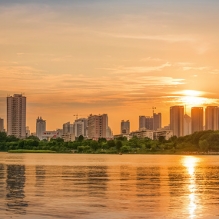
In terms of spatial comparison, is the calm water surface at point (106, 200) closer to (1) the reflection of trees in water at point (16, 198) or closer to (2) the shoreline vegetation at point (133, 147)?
(1) the reflection of trees in water at point (16, 198)

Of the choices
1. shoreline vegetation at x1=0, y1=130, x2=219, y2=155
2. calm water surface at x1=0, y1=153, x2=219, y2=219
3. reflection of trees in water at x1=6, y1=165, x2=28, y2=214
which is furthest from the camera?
shoreline vegetation at x1=0, y1=130, x2=219, y2=155

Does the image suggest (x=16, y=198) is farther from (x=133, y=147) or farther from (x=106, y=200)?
(x=133, y=147)

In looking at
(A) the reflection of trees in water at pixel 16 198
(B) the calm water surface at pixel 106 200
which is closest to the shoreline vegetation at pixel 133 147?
(B) the calm water surface at pixel 106 200

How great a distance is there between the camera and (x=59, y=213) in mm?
27453

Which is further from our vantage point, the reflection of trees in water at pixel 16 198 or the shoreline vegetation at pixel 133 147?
the shoreline vegetation at pixel 133 147

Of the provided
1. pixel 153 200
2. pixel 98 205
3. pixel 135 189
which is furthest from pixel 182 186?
pixel 98 205

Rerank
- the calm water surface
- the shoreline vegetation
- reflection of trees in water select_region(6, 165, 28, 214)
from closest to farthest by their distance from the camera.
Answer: the calm water surface < reflection of trees in water select_region(6, 165, 28, 214) < the shoreline vegetation

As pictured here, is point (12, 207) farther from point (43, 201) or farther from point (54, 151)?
point (54, 151)

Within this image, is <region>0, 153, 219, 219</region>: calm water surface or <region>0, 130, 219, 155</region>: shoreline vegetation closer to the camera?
<region>0, 153, 219, 219</region>: calm water surface

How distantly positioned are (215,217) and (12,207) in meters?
10.1

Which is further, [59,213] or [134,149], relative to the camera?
[134,149]

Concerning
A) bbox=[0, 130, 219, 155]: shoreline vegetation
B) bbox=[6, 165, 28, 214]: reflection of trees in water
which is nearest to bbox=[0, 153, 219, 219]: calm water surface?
bbox=[6, 165, 28, 214]: reflection of trees in water

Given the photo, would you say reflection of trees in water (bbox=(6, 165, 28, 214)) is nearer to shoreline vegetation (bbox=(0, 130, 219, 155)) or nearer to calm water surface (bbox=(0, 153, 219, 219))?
calm water surface (bbox=(0, 153, 219, 219))

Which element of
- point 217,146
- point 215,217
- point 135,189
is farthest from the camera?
point 217,146
